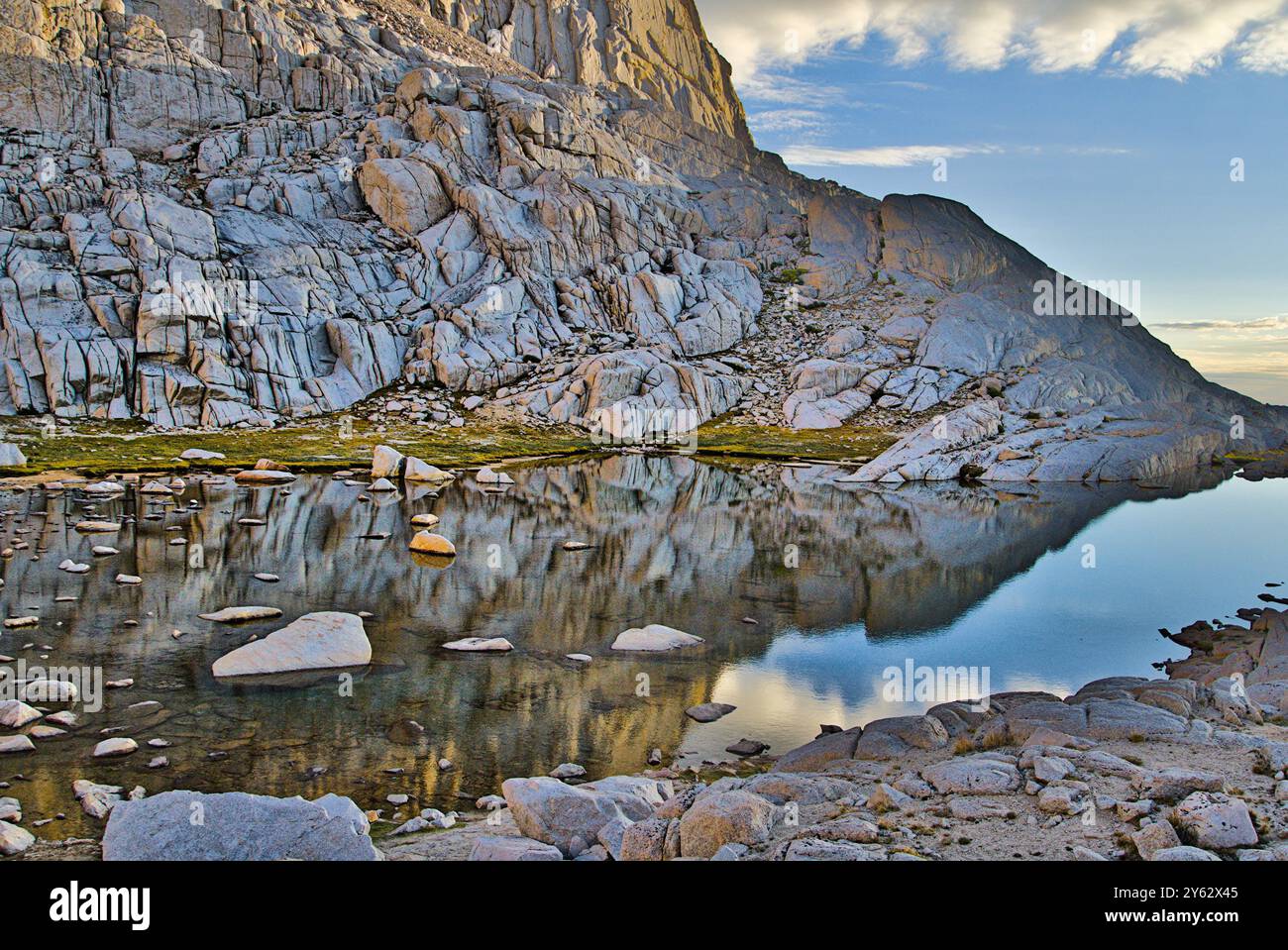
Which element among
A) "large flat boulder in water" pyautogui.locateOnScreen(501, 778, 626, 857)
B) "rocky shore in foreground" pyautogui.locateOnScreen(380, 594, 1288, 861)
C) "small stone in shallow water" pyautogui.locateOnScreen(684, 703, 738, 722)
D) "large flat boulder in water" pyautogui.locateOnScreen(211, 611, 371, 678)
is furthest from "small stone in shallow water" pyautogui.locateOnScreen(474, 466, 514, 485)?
"large flat boulder in water" pyautogui.locateOnScreen(501, 778, 626, 857)

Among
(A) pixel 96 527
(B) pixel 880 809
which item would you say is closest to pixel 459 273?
(A) pixel 96 527

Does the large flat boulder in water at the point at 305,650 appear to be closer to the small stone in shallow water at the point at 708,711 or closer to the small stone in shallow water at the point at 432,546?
the small stone in shallow water at the point at 708,711

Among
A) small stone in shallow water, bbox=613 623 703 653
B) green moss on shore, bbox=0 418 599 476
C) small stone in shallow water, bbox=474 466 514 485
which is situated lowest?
small stone in shallow water, bbox=613 623 703 653

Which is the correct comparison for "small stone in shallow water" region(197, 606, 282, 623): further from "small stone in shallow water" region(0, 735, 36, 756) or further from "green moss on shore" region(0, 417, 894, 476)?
"green moss on shore" region(0, 417, 894, 476)

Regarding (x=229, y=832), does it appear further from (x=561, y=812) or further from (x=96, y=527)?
(x=96, y=527)

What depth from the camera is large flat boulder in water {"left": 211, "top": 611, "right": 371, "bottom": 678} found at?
19.0 metres

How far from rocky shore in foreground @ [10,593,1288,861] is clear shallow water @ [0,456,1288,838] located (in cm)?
224

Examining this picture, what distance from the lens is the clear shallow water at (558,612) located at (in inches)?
612

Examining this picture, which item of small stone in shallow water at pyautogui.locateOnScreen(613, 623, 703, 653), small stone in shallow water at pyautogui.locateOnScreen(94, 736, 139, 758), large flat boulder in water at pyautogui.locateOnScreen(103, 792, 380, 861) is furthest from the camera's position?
small stone in shallow water at pyautogui.locateOnScreen(613, 623, 703, 653)

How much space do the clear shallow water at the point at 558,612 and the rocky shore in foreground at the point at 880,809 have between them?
224 cm

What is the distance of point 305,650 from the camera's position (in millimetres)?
19812

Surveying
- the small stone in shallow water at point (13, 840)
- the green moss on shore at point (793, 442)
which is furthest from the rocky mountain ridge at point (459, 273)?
the small stone in shallow water at point (13, 840)

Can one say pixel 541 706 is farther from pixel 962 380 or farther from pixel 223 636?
pixel 962 380
